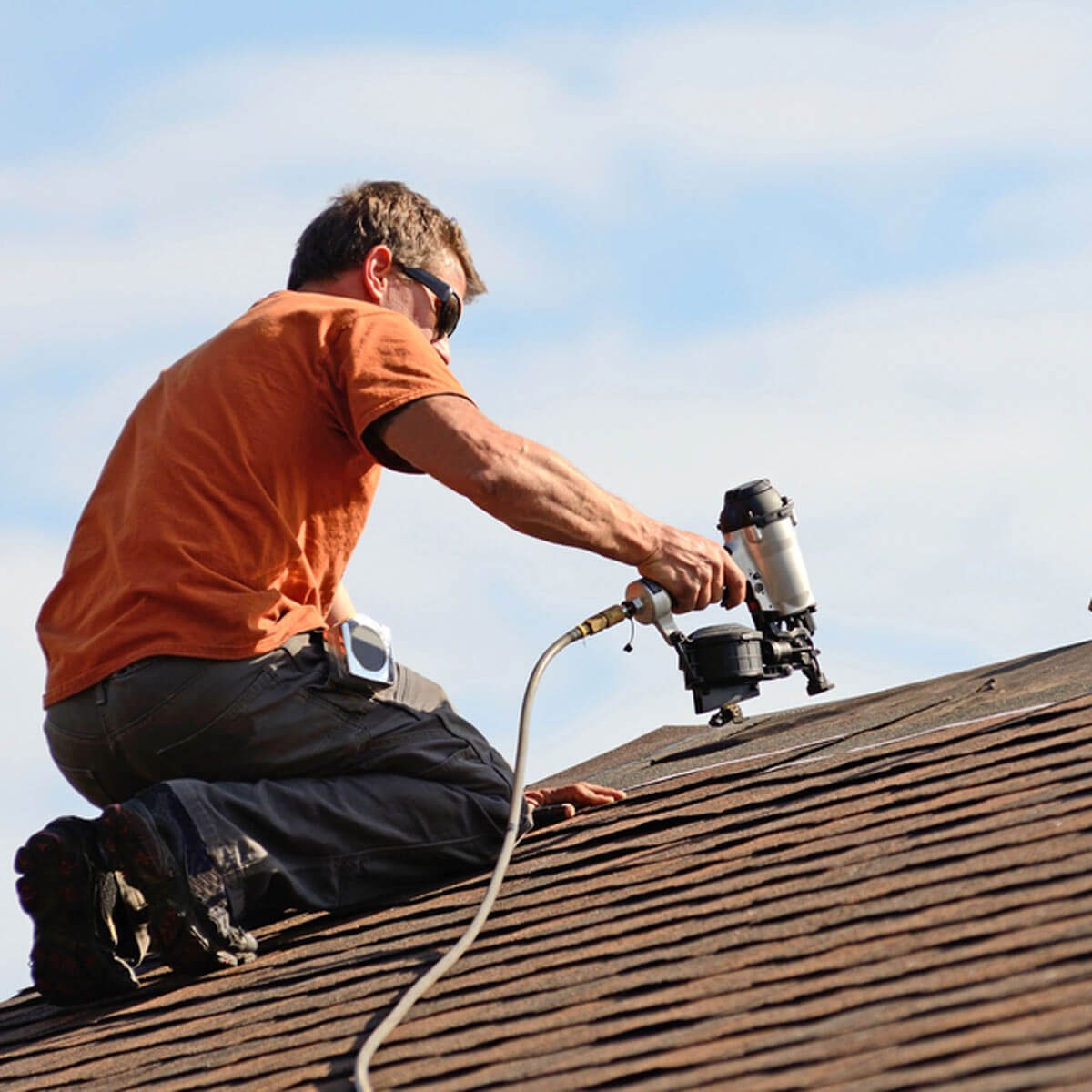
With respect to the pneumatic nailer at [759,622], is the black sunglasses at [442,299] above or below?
above

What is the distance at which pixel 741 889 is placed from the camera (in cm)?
351

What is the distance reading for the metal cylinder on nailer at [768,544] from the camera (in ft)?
17.4

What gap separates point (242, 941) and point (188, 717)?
50cm

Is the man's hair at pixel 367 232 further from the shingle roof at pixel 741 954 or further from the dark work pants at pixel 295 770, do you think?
the shingle roof at pixel 741 954

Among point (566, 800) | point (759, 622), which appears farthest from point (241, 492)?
point (759, 622)

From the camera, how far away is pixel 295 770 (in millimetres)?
4129

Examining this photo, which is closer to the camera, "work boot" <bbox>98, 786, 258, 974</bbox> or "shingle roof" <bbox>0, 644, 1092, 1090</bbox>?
"shingle roof" <bbox>0, 644, 1092, 1090</bbox>

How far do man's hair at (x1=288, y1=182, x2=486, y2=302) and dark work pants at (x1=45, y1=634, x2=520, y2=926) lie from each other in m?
1.12

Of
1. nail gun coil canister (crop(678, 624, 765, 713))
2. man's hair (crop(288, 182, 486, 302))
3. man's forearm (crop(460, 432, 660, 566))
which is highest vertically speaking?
man's hair (crop(288, 182, 486, 302))

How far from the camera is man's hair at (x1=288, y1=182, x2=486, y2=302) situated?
4758 mm

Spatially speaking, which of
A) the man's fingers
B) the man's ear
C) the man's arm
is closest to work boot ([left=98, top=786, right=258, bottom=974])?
the man's arm

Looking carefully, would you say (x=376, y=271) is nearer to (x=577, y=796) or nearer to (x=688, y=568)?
(x=688, y=568)

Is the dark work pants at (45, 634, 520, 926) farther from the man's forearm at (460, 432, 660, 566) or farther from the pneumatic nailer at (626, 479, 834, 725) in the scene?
the pneumatic nailer at (626, 479, 834, 725)

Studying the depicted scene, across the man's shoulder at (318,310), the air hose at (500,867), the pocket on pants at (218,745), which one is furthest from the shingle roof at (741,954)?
the man's shoulder at (318,310)
